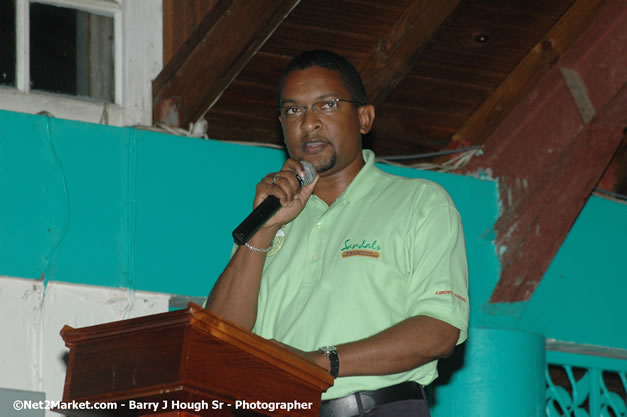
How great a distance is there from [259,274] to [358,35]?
2001 millimetres

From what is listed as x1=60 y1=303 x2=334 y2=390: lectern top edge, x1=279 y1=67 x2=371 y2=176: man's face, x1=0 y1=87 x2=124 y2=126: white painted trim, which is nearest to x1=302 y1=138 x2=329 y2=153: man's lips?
x1=279 y1=67 x2=371 y2=176: man's face

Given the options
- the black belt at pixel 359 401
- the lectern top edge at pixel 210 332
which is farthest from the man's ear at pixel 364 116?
the lectern top edge at pixel 210 332

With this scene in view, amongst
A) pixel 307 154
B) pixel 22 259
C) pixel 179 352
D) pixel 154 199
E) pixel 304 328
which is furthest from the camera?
pixel 154 199

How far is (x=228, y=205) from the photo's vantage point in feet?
12.8

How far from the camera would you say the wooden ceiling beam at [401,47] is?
4117mm

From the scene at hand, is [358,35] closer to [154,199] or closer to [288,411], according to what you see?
[154,199]

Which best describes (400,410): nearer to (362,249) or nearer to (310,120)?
(362,249)

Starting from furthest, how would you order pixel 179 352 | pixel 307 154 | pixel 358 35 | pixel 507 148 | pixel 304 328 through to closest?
pixel 507 148 → pixel 358 35 → pixel 307 154 → pixel 304 328 → pixel 179 352

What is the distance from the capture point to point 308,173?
2443 mm

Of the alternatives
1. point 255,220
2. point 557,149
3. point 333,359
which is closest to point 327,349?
point 333,359

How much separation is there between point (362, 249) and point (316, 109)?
1.41 feet

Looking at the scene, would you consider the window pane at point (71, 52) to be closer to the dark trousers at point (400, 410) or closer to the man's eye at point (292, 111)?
the man's eye at point (292, 111)

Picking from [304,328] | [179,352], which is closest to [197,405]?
[179,352]

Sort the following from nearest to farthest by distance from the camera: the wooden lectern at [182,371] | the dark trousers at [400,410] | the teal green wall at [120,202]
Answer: the wooden lectern at [182,371] → the dark trousers at [400,410] → the teal green wall at [120,202]
